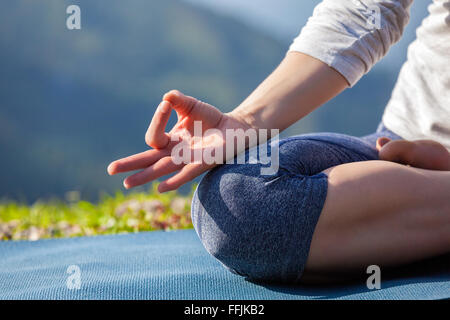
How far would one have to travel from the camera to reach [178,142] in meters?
1.23

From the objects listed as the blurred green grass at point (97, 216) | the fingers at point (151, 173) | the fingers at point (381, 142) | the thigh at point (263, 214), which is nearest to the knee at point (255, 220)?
the thigh at point (263, 214)

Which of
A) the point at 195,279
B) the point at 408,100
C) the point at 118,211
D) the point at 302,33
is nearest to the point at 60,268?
the point at 195,279

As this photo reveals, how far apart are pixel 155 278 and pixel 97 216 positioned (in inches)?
70.3

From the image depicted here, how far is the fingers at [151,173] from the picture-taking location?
112cm

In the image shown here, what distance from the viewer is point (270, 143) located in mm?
1265

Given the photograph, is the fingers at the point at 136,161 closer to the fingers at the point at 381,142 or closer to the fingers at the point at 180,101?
the fingers at the point at 180,101

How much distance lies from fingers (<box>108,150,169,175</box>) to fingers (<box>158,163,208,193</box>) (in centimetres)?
7

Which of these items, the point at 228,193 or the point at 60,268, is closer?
the point at 228,193

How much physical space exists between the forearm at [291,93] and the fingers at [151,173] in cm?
25

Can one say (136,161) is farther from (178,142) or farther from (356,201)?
(356,201)

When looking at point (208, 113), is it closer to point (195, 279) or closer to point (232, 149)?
point (232, 149)

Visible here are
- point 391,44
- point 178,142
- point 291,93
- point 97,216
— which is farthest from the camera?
point 97,216

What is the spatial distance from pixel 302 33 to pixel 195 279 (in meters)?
0.73

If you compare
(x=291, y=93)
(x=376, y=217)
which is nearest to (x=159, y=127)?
(x=291, y=93)
